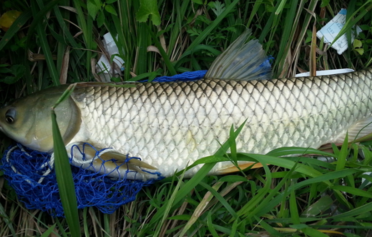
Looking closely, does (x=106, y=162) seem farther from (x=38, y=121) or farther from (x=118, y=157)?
(x=38, y=121)

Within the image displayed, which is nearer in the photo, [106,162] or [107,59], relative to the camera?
[106,162]

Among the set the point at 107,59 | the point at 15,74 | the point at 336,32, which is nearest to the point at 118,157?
the point at 107,59

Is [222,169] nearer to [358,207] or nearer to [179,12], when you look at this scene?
[358,207]

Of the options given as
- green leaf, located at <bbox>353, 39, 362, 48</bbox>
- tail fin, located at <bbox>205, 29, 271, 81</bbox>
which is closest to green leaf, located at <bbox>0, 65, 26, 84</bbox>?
tail fin, located at <bbox>205, 29, 271, 81</bbox>

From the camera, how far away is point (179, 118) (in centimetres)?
193

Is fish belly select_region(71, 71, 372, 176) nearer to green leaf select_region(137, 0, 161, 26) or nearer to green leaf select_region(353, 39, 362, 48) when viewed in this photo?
green leaf select_region(137, 0, 161, 26)

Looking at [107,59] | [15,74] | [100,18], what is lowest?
[107,59]

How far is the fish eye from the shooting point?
1972mm

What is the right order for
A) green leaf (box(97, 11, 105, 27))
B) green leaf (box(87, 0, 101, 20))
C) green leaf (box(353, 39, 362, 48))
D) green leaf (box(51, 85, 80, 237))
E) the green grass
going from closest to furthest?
green leaf (box(51, 85, 80, 237)) < the green grass < green leaf (box(87, 0, 101, 20)) < green leaf (box(97, 11, 105, 27)) < green leaf (box(353, 39, 362, 48))

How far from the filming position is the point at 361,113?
2041mm

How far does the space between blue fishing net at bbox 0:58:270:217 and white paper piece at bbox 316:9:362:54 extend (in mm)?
1669

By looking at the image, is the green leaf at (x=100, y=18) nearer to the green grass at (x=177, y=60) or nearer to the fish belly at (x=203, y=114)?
the green grass at (x=177, y=60)

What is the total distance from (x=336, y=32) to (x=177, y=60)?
1252 millimetres

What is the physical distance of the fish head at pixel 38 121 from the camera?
6.40ft
